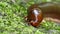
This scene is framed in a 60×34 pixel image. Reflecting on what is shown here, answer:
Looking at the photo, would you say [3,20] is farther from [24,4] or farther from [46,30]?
[24,4]

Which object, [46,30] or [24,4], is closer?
[46,30]

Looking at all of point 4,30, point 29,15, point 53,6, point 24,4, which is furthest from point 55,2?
point 4,30

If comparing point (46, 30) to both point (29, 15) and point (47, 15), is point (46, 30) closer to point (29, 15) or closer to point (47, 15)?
point (29, 15)

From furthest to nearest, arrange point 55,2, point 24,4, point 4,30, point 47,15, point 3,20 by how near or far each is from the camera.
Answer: point 55,2 < point 47,15 < point 24,4 < point 3,20 < point 4,30

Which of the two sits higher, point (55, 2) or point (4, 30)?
point (55, 2)

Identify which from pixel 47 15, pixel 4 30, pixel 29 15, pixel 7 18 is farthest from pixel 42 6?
pixel 4 30

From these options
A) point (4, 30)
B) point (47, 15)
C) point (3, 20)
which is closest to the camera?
point (4, 30)
